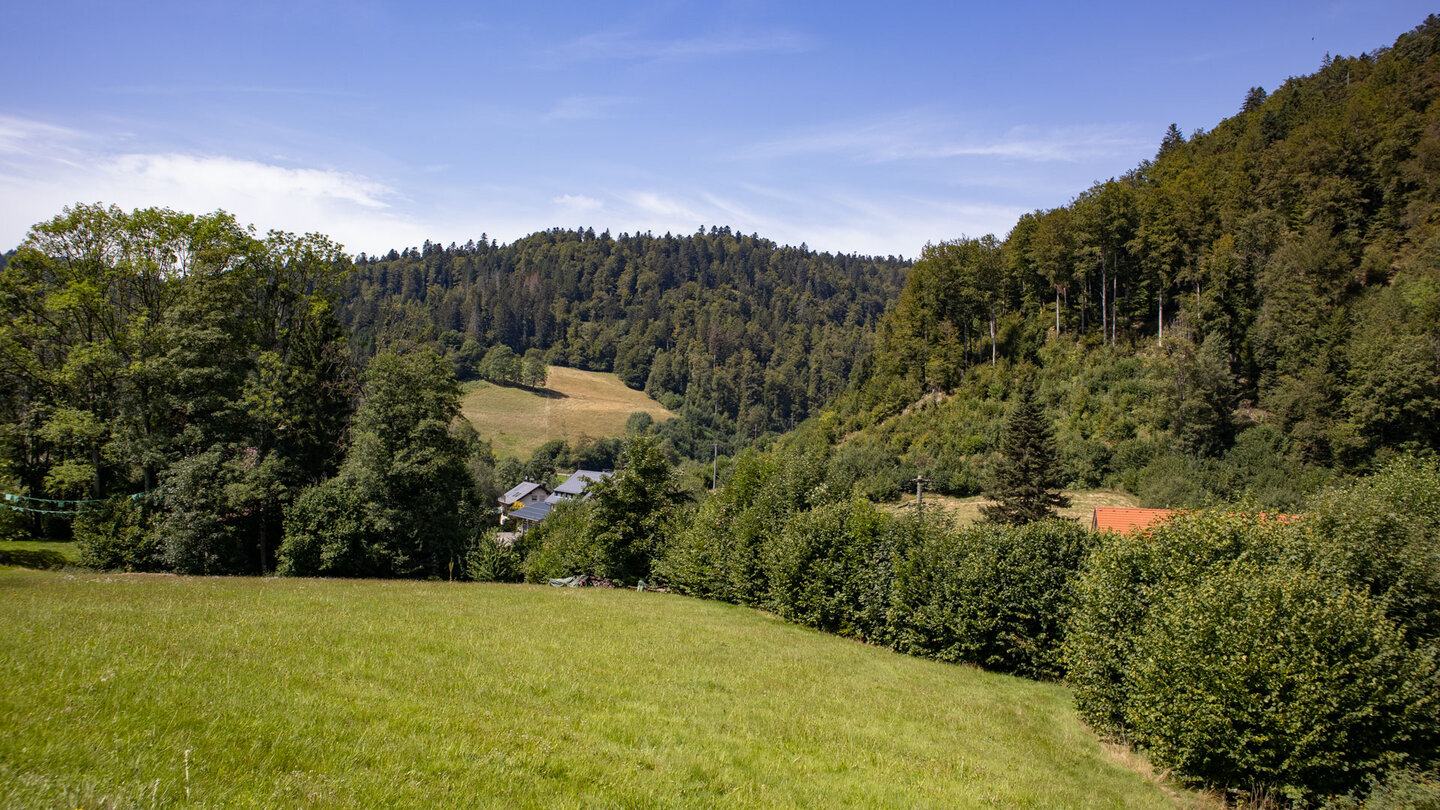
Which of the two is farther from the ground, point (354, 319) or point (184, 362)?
point (354, 319)

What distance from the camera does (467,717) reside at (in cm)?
935

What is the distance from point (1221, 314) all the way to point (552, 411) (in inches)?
4736

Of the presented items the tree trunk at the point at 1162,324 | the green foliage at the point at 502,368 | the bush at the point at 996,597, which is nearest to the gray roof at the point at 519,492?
the green foliage at the point at 502,368

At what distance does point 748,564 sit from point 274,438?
1061 inches

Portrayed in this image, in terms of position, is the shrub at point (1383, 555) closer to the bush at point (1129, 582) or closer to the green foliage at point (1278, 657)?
the green foliage at point (1278, 657)

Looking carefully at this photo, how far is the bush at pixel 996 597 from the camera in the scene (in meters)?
22.5

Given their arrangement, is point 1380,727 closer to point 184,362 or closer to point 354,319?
point 184,362

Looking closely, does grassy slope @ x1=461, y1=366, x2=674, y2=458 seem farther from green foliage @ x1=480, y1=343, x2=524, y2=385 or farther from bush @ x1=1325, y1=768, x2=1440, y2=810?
bush @ x1=1325, y1=768, x2=1440, y2=810

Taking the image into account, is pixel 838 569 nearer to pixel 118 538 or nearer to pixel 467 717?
pixel 467 717

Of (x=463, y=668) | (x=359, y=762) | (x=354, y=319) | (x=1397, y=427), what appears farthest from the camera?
(x=354, y=319)

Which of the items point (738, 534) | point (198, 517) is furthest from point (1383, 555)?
point (198, 517)

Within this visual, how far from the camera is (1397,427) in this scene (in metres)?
48.3

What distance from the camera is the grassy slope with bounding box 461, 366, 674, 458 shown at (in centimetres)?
13275

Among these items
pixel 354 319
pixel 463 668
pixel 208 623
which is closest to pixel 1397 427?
pixel 463 668
